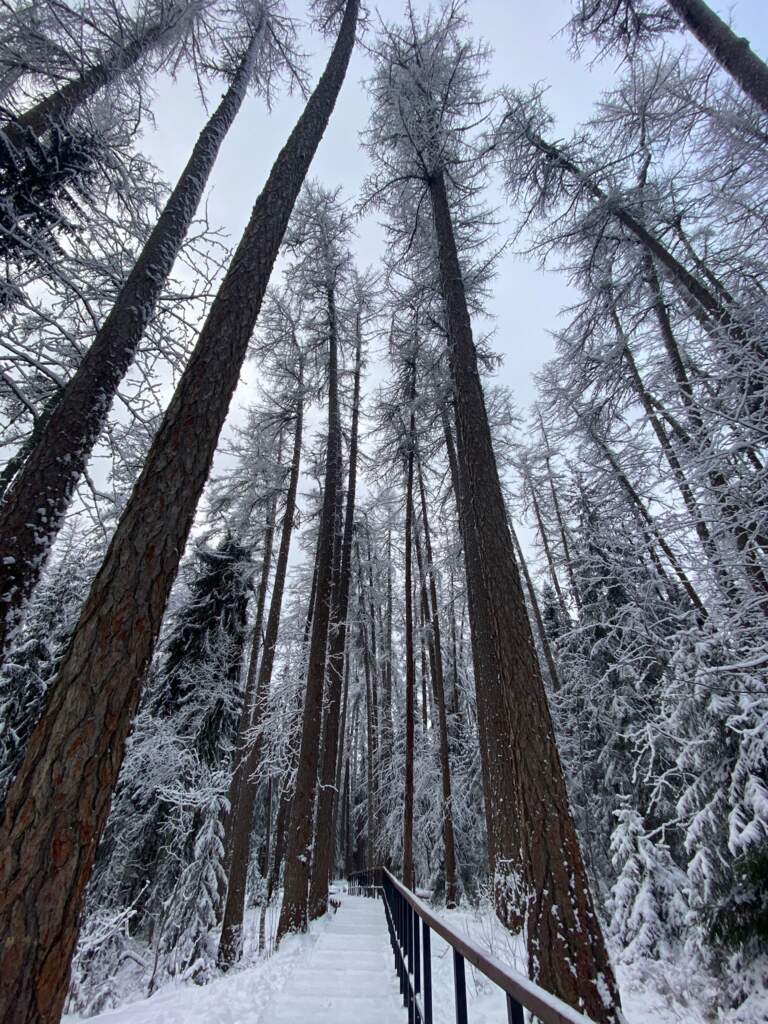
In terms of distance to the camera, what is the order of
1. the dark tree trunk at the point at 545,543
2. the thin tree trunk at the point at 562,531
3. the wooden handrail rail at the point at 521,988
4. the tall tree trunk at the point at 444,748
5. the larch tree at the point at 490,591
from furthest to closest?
1. the dark tree trunk at the point at 545,543
2. the tall tree trunk at the point at 444,748
3. the thin tree trunk at the point at 562,531
4. the larch tree at the point at 490,591
5. the wooden handrail rail at the point at 521,988

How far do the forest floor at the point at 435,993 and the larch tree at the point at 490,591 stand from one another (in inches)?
33.5

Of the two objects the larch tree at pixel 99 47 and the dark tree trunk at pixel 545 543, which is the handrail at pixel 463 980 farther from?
the dark tree trunk at pixel 545 543

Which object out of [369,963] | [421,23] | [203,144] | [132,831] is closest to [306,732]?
[369,963]

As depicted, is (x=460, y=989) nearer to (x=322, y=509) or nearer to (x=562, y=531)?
(x=322, y=509)

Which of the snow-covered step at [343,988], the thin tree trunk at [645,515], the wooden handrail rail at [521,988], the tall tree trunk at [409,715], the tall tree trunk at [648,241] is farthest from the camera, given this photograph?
the tall tree trunk at [409,715]

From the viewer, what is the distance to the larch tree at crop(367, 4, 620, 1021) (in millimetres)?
3199

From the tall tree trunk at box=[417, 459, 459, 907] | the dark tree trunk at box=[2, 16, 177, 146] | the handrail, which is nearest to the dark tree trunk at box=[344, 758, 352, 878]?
the tall tree trunk at box=[417, 459, 459, 907]

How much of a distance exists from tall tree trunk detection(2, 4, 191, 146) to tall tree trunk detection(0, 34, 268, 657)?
1.39 m

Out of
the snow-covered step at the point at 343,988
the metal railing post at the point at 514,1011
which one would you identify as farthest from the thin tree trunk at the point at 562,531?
the metal railing post at the point at 514,1011

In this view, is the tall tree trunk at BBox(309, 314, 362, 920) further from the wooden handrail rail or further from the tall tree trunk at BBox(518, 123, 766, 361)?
the tall tree trunk at BBox(518, 123, 766, 361)

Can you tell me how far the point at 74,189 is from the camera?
17.9 ft

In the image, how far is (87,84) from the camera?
5891 millimetres

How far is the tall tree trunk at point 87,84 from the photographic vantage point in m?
5.09

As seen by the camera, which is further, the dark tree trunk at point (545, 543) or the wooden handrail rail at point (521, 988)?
the dark tree trunk at point (545, 543)
